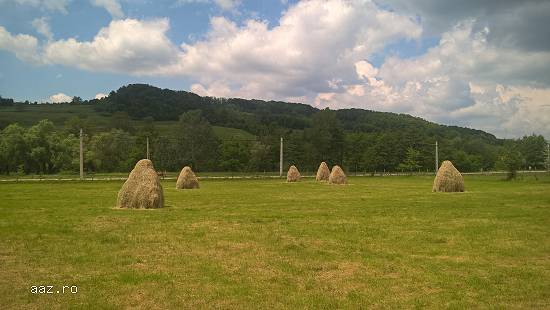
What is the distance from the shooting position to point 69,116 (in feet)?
447

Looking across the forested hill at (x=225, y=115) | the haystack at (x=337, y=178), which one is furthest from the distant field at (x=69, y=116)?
the haystack at (x=337, y=178)

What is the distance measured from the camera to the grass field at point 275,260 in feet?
28.1

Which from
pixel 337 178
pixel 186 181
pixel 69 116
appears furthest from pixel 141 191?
pixel 69 116

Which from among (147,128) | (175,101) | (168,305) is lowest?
(168,305)

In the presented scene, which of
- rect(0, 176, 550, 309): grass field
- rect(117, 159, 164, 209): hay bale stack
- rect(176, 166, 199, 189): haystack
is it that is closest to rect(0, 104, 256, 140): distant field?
rect(176, 166, 199, 189): haystack

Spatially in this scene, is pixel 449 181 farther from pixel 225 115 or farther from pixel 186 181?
pixel 225 115

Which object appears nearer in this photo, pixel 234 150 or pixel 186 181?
pixel 186 181

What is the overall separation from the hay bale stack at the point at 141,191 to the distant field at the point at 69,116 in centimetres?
8991

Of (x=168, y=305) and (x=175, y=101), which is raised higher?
(x=175, y=101)

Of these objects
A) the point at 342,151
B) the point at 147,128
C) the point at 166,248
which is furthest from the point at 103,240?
the point at 147,128

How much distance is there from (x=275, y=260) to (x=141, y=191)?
40.5 feet

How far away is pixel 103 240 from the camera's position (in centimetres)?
1371

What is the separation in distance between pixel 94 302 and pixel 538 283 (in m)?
8.32

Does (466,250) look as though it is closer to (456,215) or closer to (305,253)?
(305,253)
